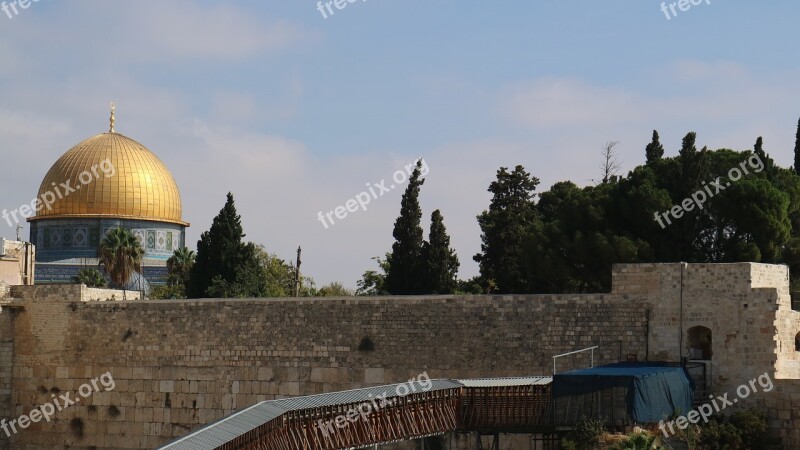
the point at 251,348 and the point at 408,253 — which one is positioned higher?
the point at 408,253

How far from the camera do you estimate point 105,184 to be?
51.8 m

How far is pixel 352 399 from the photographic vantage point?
65.9 ft

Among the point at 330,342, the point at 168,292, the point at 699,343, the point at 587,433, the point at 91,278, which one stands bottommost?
the point at 587,433

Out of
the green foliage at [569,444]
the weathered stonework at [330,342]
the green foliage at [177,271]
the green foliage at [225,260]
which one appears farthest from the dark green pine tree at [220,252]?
the green foliage at [569,444]

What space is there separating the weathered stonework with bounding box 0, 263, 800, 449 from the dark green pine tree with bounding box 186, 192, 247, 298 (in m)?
8.80

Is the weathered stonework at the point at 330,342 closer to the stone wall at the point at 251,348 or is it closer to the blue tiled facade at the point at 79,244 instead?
the stone wall at the point at 251,348

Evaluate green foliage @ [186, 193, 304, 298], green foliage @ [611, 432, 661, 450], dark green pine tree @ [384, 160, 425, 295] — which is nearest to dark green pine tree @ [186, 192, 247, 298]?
green foliage @ [186, 193, 304, 298]

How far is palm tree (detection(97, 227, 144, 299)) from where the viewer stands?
47594mm

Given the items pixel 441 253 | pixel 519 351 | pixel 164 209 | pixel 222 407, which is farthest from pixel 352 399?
pixel 164 209

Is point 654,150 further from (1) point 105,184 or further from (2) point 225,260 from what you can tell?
(1) point 105,184

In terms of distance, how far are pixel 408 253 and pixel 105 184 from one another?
1957cm

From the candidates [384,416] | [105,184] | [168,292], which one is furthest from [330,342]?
[105,184]

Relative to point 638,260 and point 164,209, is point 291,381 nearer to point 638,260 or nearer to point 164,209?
point 638,260

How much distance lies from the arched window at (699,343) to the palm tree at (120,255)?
91.8ft
